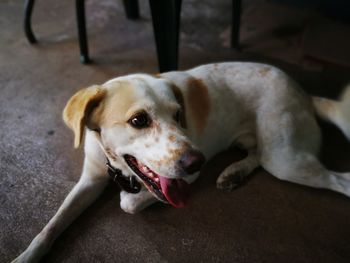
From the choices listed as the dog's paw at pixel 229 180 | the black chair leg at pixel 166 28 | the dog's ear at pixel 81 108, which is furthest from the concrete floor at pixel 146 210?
the dog's ear at pixel 81 108

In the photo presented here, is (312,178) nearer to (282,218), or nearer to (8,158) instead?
(282,218)

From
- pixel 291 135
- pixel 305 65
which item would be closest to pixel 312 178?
pixel 291 135

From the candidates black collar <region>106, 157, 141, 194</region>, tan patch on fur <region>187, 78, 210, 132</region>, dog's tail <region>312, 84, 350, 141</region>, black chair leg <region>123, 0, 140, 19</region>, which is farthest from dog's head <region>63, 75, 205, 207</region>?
black chair leg <region>123, 0, 140, 19</region>

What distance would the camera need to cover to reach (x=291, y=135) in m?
1.57

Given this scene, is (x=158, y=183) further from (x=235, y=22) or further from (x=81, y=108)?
(x=235, y=22)

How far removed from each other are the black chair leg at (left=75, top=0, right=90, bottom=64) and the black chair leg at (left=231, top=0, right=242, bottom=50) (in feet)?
3.09

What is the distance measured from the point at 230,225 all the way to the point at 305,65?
4.31 feet

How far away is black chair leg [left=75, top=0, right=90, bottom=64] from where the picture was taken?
2.20 metres

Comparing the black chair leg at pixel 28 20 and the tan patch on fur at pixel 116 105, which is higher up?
the tan patch on fur at pixel 116 105

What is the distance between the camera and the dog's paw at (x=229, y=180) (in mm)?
1642

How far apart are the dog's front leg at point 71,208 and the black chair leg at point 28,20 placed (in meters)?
1.43

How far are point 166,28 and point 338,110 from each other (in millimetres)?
917

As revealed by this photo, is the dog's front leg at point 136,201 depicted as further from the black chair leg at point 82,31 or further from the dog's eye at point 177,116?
the black chair leg at point 82,31

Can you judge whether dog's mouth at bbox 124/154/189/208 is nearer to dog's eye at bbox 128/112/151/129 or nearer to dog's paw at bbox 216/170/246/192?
dog's eye at bbox 128/112/151/129
